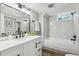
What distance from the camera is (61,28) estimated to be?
2883 mm

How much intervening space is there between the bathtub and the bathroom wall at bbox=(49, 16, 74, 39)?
5.9 inches

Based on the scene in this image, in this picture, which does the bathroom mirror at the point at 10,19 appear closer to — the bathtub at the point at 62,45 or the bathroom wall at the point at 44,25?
the bathroom wall at the point at 44,25

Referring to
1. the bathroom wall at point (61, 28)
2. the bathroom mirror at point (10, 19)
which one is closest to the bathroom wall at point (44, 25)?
the bathroom wall at point (61, 28)

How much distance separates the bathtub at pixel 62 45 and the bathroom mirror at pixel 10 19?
1.07 metres

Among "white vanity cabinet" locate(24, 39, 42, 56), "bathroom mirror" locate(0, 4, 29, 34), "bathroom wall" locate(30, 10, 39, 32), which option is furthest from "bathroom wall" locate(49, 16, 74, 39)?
"white vanity cabinet" locate(24, 39, 42, 56)

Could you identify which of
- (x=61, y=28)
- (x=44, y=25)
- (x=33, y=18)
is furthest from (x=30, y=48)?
(x=61, y=28)

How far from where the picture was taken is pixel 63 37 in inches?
115

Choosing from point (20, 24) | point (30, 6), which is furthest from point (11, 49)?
point (30, 6)

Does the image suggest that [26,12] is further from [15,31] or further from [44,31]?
[44,31]

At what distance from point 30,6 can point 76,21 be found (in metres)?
1.56

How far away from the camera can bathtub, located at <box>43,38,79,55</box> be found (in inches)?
99.3

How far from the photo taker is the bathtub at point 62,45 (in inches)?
99.3

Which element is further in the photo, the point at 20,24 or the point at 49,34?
the point at 49,34

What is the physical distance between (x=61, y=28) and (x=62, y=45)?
57 cm
